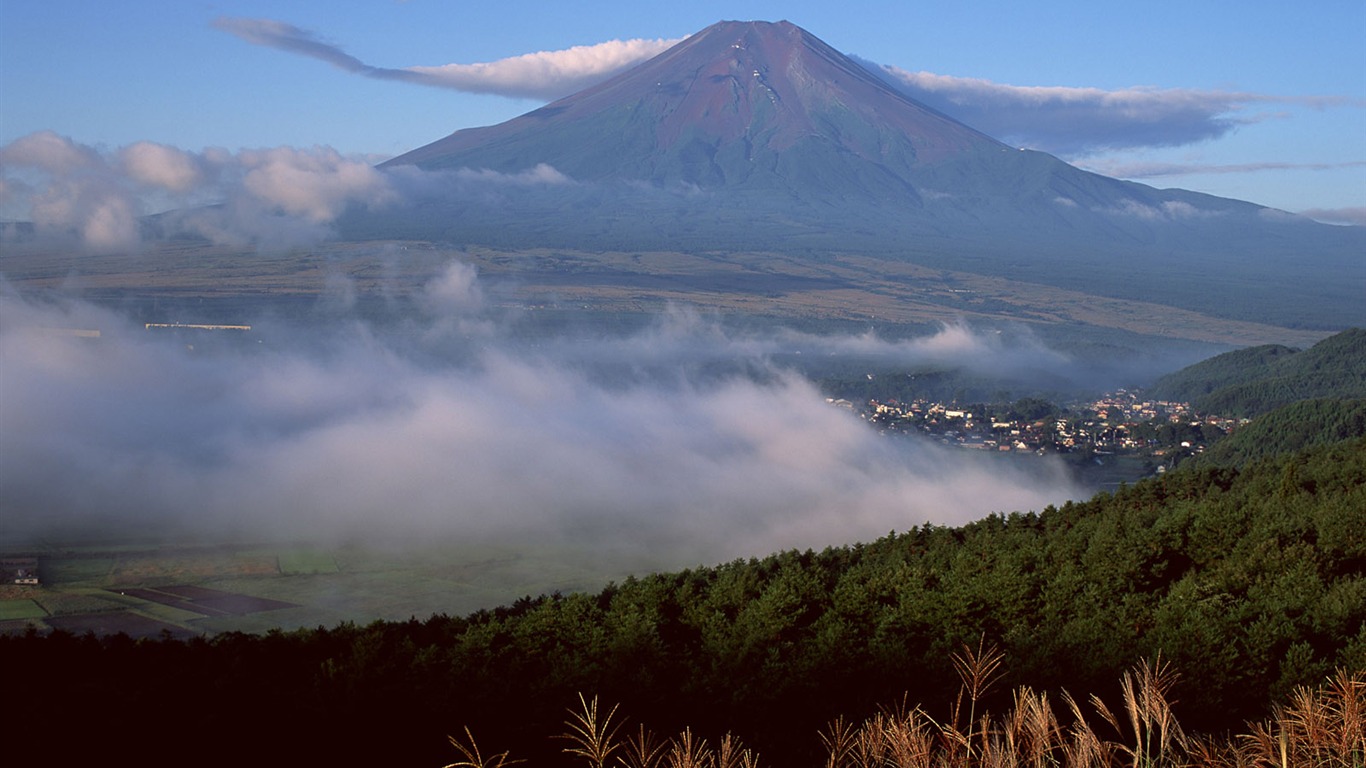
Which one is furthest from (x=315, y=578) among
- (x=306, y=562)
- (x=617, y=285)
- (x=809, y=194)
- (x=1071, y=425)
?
(x=809, y=194)

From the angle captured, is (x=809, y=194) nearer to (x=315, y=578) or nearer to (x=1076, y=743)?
(x=315, y=578)

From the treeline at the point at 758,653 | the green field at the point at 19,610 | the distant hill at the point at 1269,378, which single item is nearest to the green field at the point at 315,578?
the green field at the point at 19,610

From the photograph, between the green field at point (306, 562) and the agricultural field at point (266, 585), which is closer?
the agricultural field at point (266, 585)

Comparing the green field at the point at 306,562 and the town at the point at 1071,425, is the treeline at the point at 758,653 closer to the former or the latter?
the green field at the point at 306,562

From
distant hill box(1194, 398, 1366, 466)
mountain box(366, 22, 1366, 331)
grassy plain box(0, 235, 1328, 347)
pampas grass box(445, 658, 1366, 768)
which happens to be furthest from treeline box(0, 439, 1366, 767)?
mountain box(366, 22, 1366, 331)

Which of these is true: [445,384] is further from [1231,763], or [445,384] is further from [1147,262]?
[1147,262]

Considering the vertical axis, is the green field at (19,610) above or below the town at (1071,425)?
below
